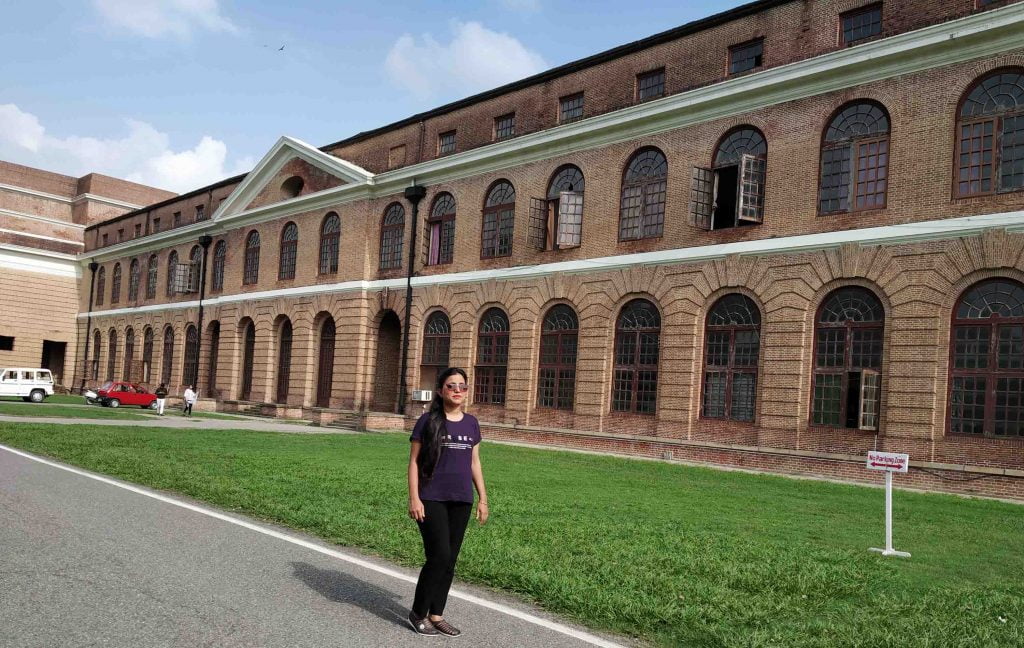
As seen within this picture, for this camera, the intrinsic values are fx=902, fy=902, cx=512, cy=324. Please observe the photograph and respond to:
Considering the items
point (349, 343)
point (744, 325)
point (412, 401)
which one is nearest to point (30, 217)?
point (349, 343)

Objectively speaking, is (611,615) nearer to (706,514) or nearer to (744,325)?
(706,514)

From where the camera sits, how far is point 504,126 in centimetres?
3095

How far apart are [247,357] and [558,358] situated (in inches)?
867

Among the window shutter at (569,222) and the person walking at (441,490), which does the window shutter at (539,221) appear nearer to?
the window shutter at (569,222)

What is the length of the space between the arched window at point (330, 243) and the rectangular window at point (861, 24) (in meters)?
22.3

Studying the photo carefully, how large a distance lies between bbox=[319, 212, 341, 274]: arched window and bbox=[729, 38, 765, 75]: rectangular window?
62.9ft

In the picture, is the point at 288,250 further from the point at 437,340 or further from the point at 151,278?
the point at 151,278

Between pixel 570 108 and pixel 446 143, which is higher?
pixel 570 108

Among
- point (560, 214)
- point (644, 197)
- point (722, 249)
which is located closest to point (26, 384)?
point (560, 214)

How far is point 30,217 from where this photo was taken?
2702 inches

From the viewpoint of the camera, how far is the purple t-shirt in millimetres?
6133

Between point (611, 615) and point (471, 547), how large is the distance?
2.68 m

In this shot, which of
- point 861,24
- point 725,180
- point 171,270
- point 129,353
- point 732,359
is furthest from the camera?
point 129,353

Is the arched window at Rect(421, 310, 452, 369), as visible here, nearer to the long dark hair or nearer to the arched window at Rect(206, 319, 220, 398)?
the arched window at Rect(206, 319, 220, 398)
